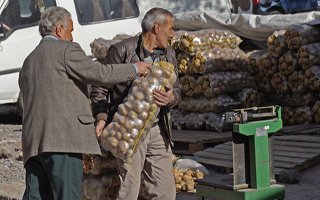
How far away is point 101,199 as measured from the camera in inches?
267

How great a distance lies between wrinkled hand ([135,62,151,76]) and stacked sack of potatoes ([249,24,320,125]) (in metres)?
4.58

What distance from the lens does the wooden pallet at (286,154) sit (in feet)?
26.0

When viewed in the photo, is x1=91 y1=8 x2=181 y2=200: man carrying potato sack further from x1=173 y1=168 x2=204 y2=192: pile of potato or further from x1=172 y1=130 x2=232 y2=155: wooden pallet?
x1=172 y1=130 x2=232 y2=155: wooden pallet

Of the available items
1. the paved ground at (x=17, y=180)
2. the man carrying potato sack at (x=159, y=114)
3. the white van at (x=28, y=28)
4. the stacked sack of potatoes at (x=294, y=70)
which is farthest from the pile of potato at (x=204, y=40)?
the man carrying potato sack at (x=159, y=114)

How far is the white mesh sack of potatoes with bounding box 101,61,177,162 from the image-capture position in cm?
574

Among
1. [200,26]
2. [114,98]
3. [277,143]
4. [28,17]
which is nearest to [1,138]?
[28,17]

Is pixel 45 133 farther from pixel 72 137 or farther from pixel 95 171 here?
pixel 95 171

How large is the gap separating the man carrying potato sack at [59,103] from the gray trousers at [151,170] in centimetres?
47

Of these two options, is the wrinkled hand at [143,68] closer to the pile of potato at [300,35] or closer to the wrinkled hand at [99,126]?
the wrinkled hand at [99,126]

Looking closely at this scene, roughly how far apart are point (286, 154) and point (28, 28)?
5838mm

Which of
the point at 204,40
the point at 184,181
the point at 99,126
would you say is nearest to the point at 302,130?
the point at 204,40

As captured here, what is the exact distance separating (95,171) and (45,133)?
1.51 meters

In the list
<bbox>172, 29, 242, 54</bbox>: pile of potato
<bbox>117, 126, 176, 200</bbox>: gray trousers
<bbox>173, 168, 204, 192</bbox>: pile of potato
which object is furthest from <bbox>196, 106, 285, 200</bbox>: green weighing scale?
<bbox>172, 29, 242, 54</bbox>: pile of potato

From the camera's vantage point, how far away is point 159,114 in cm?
595
